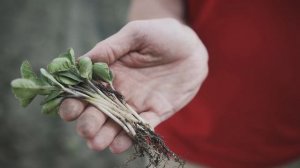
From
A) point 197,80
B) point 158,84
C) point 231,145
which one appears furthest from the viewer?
point 231,145

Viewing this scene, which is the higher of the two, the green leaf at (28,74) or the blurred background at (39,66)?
the green leaf at (28,74)

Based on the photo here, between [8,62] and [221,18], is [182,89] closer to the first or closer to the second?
[221,18]

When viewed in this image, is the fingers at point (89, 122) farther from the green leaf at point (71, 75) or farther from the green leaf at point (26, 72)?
the green leaf at point (26, 72)

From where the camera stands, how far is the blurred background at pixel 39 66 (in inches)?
151

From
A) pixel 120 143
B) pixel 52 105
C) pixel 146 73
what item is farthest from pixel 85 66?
pixel 146 73

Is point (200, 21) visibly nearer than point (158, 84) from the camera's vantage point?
No

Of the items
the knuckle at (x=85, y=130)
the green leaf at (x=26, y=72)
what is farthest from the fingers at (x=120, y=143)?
the green leaf at (x=26, y=72)

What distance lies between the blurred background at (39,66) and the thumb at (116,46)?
1.81 m

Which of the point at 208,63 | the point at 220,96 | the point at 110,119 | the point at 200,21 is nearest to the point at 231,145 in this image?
the point at 220,96

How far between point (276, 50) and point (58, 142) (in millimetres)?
2063

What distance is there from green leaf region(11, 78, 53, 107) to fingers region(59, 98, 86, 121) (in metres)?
0.08

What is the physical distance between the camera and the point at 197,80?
8.01 ft

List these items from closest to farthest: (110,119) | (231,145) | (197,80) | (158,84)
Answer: (110,119), (158,84), (197,80), (231,145)

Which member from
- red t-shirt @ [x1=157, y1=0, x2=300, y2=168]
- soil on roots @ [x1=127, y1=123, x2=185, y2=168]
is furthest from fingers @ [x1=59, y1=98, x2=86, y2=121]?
red t-shirt @ [x1=157, y1=0, x2=300, y2=168]
